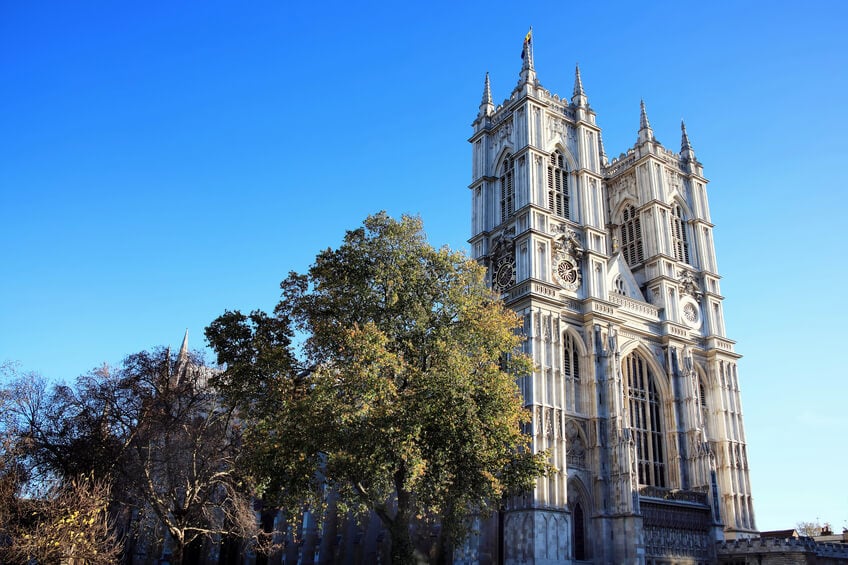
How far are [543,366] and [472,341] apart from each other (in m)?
13.0

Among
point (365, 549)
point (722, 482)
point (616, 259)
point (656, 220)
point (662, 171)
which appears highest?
point (662, 171)

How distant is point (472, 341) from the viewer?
88.0 ft

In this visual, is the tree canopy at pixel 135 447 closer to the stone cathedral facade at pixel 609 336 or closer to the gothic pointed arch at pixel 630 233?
the stone cathedral facade at pixel 609 336

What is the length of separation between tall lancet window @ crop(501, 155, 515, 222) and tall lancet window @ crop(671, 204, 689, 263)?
42.1ft

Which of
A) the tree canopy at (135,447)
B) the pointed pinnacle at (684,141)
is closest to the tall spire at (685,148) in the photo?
the pointed pinnacle at (684,141)

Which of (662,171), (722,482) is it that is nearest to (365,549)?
(722,482)

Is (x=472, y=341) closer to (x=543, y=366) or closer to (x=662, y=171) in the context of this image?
(x=543, y=366)

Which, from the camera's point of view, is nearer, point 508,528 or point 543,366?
point 508,528

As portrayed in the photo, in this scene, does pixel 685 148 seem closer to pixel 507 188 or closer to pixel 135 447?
pixel 507 188

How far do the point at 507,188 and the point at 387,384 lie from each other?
89.8 feet

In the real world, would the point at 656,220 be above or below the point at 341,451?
above

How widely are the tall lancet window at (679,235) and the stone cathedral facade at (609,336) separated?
115mm

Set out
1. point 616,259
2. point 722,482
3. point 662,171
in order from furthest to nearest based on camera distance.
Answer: point 662,171 < point 616,259 < point 722,482

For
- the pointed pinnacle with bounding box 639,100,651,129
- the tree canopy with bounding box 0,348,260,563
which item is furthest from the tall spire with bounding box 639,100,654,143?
the tree canopy with bounding box 0,348,260,563
